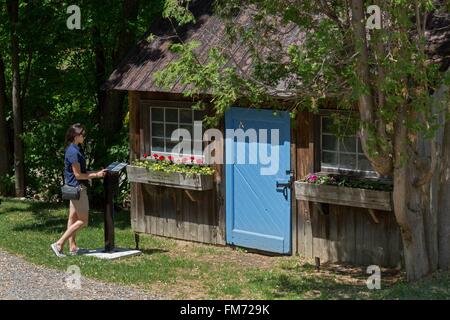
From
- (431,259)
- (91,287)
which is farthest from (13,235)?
(431,259)

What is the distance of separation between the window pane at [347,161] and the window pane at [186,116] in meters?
2.86

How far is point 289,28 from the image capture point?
12.5 m

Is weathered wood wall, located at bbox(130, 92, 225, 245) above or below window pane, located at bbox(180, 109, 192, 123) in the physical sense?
below

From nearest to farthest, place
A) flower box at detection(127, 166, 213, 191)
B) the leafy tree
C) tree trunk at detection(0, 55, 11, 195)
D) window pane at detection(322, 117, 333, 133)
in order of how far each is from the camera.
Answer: the leafy tree, window pane at detection(322, 117, 333, 133), flower box at detection(127, 166, 213, 191), tree trunk at detection(0, 55, 11, 195)

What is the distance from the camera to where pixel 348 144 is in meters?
12.2

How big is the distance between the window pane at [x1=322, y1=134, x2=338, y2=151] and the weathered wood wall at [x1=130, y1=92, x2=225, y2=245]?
6.37 ft

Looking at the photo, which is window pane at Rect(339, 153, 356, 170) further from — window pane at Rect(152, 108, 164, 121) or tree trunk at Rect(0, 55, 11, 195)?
tree trunk at Rect(0, 55, 11, 195)

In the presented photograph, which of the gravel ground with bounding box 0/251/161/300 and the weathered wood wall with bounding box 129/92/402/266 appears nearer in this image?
the gravel ground with bounding box 0/251/161/300

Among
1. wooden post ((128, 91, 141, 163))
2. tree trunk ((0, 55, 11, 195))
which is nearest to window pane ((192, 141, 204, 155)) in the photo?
wooden post ((128, 91, 141, 163))

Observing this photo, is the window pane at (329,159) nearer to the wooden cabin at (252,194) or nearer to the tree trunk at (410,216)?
the wooden cabin at (252,194)

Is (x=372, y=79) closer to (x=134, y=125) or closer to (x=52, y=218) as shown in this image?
(x=134, y=125)

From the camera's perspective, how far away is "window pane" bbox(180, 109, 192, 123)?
13914 millimetres

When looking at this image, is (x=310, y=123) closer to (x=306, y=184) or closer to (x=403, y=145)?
(x=306, y=184)

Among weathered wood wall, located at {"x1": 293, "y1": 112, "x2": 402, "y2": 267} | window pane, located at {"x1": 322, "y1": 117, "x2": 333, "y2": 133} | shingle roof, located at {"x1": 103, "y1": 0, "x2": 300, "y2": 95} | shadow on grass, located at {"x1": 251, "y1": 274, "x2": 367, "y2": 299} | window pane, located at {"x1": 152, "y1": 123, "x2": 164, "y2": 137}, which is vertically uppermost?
shingle roof, located at {"x1": 103, "y1": 0, "x2": 300, "y2": 95}
